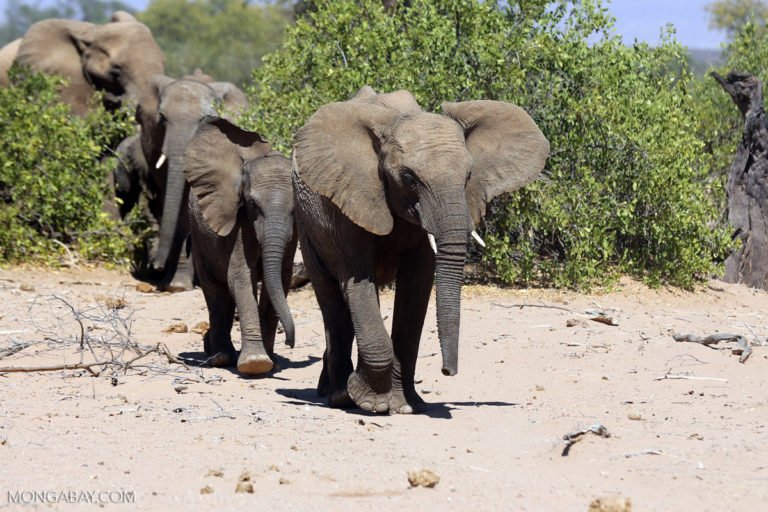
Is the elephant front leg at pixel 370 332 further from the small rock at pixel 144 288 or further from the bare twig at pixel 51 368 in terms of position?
the small rock at pixel 144 288

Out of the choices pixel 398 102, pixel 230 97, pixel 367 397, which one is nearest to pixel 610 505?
pixel 367 397

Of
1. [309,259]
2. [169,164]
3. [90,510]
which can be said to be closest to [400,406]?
[309,259]

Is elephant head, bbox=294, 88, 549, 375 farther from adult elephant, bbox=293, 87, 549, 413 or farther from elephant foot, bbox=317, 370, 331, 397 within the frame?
elephant foot, bbox=317, 370, 331, 397

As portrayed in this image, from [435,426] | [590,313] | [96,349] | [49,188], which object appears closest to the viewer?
[435,426]

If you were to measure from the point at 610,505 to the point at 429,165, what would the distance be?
2.09 metres

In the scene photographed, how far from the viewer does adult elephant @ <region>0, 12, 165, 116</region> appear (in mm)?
16906

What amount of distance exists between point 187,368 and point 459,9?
17.7 feet

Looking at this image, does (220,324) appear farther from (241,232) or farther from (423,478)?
(423,478)

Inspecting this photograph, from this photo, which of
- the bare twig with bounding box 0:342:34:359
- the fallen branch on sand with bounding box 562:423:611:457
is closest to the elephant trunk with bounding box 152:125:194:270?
the bare twig with bounding box 0:342:34:359

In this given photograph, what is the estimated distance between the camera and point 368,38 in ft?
39.9

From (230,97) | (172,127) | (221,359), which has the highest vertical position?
(230,97)

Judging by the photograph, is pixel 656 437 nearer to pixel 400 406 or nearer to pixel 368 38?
pixel 400 406

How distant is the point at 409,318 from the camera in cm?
677

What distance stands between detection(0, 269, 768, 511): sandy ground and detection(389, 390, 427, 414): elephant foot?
76 mm
